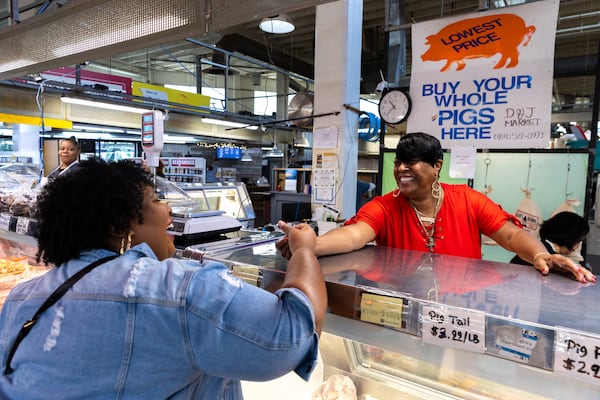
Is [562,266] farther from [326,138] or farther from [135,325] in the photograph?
[326,138]

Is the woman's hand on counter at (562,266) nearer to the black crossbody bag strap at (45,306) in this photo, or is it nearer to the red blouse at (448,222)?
the red blouse at (448,222)

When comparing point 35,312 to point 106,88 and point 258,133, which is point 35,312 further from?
point 258,133

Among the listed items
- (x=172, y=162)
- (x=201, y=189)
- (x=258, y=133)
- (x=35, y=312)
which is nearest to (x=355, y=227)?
(x=35, y=312)

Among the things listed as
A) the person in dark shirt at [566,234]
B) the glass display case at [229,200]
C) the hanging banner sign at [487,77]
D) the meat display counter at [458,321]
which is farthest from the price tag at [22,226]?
the hanging banner sign at [487,77]

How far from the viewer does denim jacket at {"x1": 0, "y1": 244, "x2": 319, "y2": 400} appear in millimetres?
705

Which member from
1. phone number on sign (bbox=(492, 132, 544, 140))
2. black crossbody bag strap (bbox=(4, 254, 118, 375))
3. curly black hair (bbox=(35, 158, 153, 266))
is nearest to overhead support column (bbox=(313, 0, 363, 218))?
phone number on sign (bbox=(492, 132, 544, 140))

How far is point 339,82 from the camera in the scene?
4.17 meters

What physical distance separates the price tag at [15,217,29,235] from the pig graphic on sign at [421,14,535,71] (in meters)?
3.28

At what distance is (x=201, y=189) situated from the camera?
14.8 ft

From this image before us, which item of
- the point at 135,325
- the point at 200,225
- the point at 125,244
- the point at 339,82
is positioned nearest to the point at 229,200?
the point at 339,82

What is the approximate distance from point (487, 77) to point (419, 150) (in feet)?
6.34

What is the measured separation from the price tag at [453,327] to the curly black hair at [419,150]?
1.04 m

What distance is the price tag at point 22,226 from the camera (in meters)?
2.14

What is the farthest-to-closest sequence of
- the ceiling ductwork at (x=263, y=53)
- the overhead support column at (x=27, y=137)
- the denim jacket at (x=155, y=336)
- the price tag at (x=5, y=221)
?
the overhead support column at (x=27, y=137) < the ceiling ductwork at (x=263, y=53) < the price tag at (x=5, y=221) < the denim jacket at (x=155, y=336)
